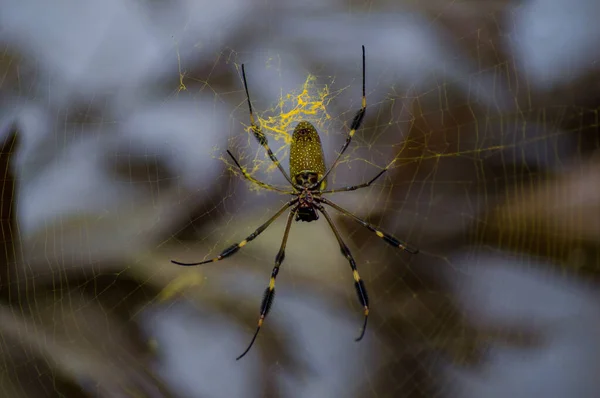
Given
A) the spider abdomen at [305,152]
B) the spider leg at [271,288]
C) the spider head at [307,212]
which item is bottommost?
the spider leg at [271,288]

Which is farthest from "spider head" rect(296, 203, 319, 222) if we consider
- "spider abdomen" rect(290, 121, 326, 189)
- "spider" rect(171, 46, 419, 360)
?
"spider abdomen" rect(290, 121, 326, 189)

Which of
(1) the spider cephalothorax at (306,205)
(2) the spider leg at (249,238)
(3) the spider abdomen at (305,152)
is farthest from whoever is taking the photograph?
(1) the spider cephalothorax at (306,205)

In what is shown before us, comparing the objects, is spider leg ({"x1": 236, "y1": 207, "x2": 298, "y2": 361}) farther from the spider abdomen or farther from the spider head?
the spider abdomen

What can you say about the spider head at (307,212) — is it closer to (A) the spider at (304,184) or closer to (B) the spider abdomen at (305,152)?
(A) the spider at (304,184)

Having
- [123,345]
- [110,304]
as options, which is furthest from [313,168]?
[123,345]

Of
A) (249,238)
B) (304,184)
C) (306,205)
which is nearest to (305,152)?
(304,184)

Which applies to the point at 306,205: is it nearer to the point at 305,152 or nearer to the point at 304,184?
the point at 304,184

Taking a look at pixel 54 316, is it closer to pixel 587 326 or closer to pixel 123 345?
pixel 123 345

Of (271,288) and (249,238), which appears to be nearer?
(271,288)

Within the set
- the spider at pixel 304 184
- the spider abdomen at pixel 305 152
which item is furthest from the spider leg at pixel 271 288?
the spider abdomen at pixel 305 152
